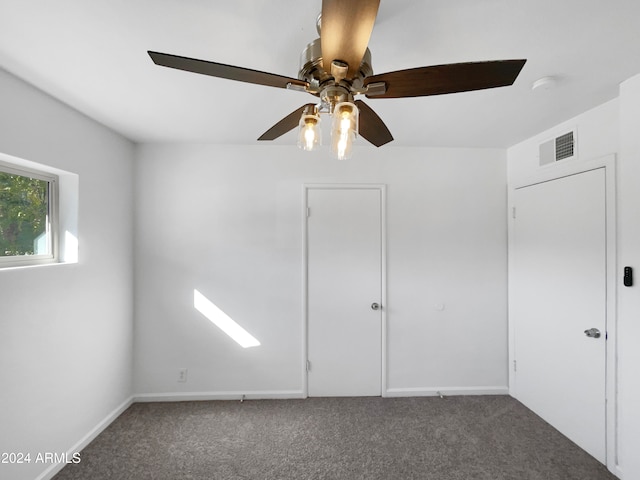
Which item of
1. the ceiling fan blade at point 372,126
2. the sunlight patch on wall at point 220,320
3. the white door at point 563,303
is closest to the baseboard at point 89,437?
the sunlight patch on wall at point 220,320

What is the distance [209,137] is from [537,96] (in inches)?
96.8

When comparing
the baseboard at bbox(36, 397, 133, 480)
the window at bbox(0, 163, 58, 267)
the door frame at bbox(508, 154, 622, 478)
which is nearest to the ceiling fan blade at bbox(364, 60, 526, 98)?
the door frame at bbox(508, 154, 622, 478)

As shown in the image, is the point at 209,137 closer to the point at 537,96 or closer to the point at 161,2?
the point at 161,2

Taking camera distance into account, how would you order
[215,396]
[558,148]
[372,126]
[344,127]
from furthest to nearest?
[215,396]
[558,148]
[372,126]
[344,127]

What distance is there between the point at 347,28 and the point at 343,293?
2.23 metres

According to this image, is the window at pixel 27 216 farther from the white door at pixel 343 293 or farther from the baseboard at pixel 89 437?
the white door at pixel 343 293

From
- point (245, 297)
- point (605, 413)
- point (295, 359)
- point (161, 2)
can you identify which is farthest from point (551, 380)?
point (161, 2)

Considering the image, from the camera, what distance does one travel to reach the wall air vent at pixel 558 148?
2082mm

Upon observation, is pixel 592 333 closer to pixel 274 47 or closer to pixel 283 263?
pixel 283 263

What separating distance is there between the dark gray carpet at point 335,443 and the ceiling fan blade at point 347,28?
2.27 m

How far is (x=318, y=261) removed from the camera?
268cm

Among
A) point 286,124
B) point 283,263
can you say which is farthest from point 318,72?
point 283,263

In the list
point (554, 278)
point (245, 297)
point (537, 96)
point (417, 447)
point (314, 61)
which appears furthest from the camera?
Answer: point (245, 297)

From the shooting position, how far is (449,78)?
3.03ft
